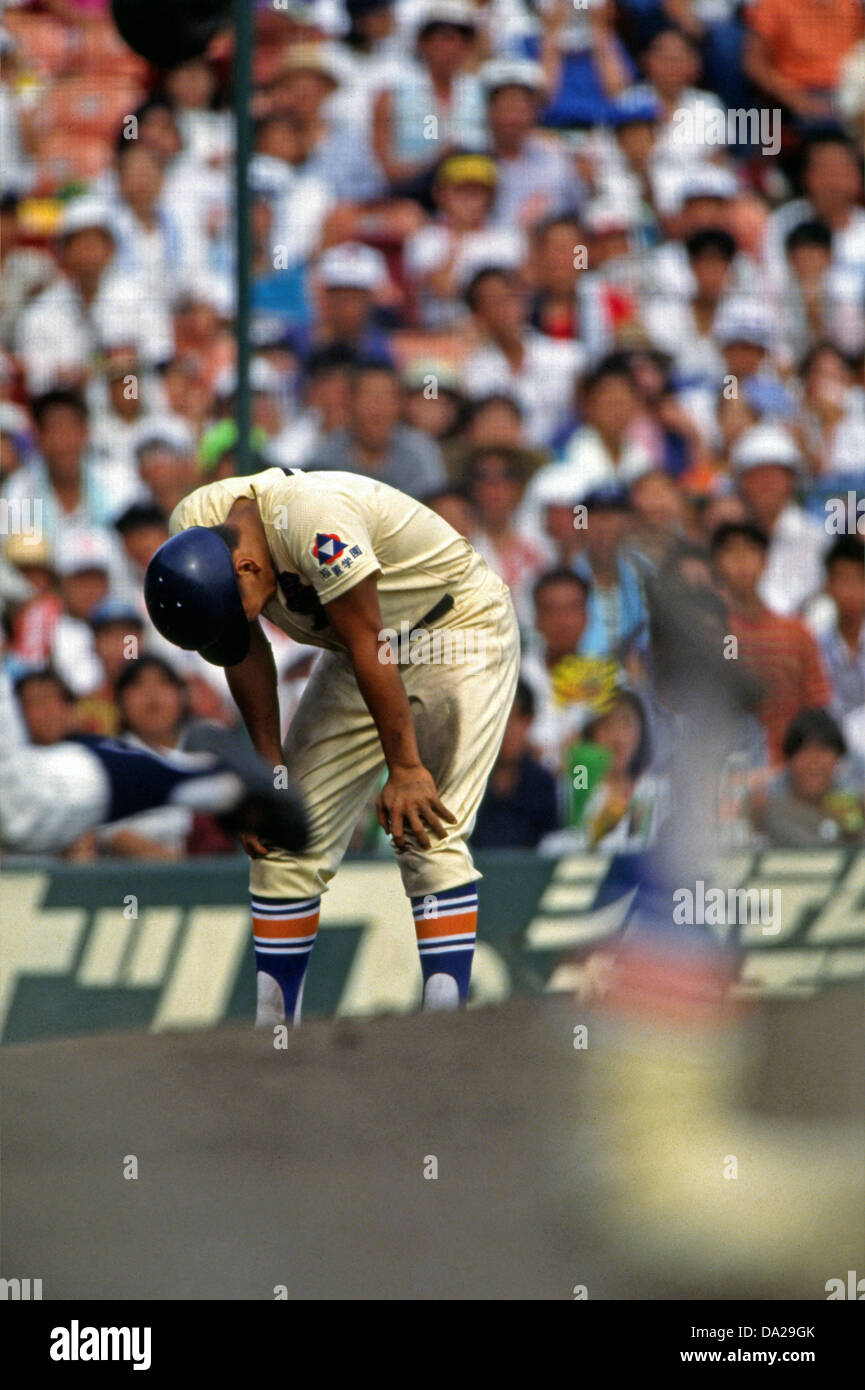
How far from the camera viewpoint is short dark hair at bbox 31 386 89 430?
20.3ft

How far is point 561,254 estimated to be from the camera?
681 centimetres

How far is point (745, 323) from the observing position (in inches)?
269

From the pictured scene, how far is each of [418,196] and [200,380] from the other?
3.91 feet

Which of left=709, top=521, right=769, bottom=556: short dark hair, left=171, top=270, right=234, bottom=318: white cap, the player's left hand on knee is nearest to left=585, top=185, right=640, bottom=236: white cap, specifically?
left=709, top=521, right=769, bottom=556: short dark hair

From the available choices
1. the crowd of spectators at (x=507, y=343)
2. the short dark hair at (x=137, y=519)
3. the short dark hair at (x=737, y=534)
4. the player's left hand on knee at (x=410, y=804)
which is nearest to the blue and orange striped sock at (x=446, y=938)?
the player's left hand on knee at (x=410, y=804)

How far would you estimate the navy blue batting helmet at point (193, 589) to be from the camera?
4020 mm

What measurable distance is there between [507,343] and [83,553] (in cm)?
178

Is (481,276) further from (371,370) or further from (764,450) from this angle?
(764,450)

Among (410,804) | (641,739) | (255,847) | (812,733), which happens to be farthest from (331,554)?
(812,733)

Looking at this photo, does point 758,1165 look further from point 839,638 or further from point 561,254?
point 561,254

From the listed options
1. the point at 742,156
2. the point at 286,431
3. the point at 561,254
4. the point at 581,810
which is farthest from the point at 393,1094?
the point at 742,156

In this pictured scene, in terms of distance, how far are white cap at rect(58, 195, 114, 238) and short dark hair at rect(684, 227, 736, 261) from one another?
2.21m

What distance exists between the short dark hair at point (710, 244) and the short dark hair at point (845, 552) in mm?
1309

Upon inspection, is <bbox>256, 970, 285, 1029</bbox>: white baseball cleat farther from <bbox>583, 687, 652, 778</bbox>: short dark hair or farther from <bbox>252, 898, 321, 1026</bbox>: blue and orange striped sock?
<bbox>583, 687, 652, 778</bbox>: short dark hair
